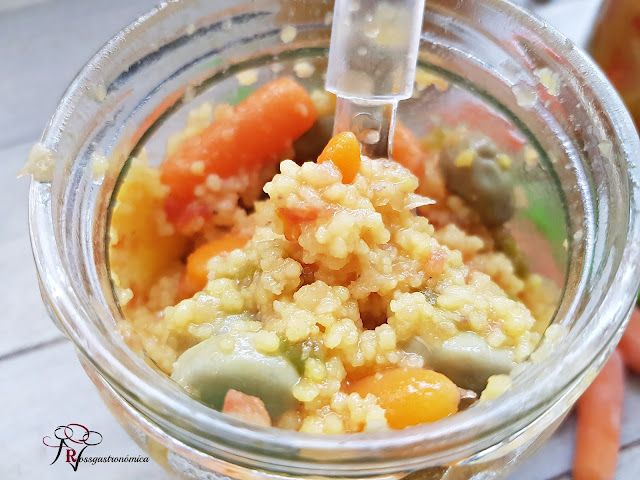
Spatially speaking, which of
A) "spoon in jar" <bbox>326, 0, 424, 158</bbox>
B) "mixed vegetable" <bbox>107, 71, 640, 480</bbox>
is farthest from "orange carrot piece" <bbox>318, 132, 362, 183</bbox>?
"spoon in jar" <bbox>326, 0, 424, 158</bbox>

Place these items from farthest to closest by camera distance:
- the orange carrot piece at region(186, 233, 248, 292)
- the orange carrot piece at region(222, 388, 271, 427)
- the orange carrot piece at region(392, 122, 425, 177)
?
1. the orange carrot piece at region(392, 122, 425, 177)
2. the orange carrot piece at region(186, 233, 248, 292)
3. the orange carrot piece at region(222, 388, 271, 427)

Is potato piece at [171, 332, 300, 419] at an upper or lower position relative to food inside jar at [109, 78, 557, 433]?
lower

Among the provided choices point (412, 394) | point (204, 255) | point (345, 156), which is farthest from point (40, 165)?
point (412, 394)

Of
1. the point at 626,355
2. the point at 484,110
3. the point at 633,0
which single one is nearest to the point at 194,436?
the point at 484,110

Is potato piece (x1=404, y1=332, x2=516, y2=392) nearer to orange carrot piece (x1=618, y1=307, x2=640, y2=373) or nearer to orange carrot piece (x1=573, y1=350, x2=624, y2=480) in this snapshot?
orange carrot piece (x1=573, y1=350, x2=624, y2=480)

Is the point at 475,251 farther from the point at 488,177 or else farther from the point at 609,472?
the point at 609,472

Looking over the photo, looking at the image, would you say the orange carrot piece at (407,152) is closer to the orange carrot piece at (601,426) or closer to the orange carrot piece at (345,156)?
the orange carrot piece at (345,156)
